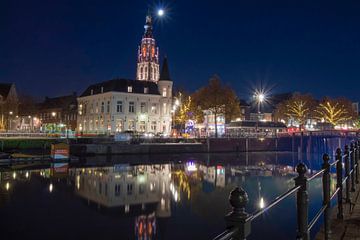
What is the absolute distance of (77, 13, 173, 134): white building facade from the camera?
220ft

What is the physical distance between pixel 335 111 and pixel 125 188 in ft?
257

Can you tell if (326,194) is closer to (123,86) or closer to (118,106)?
(118,106)

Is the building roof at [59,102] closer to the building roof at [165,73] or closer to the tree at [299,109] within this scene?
the building roof at [165,73]

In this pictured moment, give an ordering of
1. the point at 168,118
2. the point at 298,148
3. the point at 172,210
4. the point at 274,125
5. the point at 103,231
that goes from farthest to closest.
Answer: the point at 274,125
the point at 168,118
the point at 298,148
the point at 172,210
the point at 103,231

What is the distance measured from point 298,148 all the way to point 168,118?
92.0ft

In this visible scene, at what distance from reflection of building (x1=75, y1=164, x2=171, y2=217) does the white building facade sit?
33.1 m

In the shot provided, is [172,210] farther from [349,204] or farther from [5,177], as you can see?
[5,177]

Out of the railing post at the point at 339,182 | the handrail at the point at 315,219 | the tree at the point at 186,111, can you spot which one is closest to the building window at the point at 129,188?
the railing post at the point at 339,182

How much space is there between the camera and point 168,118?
7331cm

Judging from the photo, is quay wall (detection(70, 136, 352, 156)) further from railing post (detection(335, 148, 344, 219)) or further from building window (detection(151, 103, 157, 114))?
railing post (detection(335, 148, 344, 219))

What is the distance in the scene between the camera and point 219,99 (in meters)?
63.3

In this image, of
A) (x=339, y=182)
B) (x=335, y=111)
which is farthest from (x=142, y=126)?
(x=339, y=182)

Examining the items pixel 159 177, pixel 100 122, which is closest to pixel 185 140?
pixel 100 122

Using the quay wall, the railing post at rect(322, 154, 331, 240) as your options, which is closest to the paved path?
the railing post at rect(322, 154, 331, 240)
